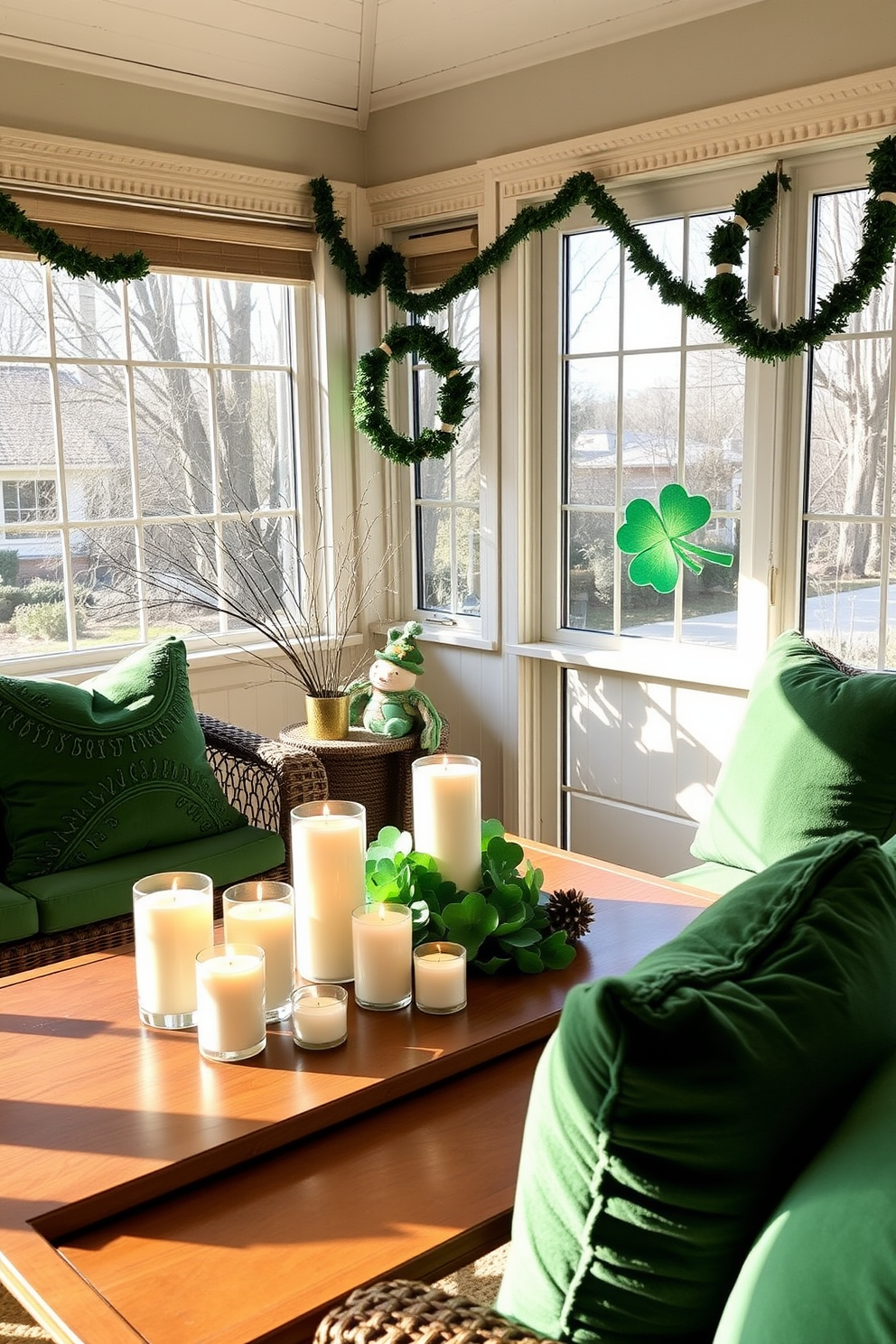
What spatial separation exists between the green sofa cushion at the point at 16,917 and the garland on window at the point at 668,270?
221 centimetres

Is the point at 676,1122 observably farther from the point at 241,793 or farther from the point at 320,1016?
the point at 241,793

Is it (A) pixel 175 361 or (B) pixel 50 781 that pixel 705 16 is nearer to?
(A) pixel 175 361

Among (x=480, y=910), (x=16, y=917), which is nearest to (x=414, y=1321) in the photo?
(x=480, y=910)

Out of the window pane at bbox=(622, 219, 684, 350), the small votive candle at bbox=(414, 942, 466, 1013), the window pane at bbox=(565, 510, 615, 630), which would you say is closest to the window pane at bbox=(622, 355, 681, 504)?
the window pane at bbox=(622, 219, 684, 350)

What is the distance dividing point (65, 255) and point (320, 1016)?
2.72 metres

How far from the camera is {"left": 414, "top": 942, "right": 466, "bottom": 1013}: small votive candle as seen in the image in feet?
5.81

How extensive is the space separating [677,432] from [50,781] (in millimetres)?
2064

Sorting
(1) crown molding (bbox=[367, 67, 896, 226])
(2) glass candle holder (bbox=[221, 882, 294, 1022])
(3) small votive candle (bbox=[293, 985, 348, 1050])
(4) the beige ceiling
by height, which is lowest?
(3) small votive candle (bbox=[293, 985, 348, 1050])

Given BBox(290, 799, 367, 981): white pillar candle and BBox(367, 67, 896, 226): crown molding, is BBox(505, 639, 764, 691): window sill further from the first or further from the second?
BBox(290, 799, 367, 981): white pillar candle

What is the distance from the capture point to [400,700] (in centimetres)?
382

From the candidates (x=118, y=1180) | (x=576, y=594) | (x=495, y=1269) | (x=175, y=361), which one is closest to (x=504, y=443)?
(x=576, y=594)

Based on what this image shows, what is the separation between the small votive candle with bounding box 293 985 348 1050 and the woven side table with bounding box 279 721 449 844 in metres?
2.00

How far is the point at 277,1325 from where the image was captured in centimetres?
117

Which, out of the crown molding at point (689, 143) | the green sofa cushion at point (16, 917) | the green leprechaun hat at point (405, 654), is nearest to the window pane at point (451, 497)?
the crown molding at point (689, 143)
